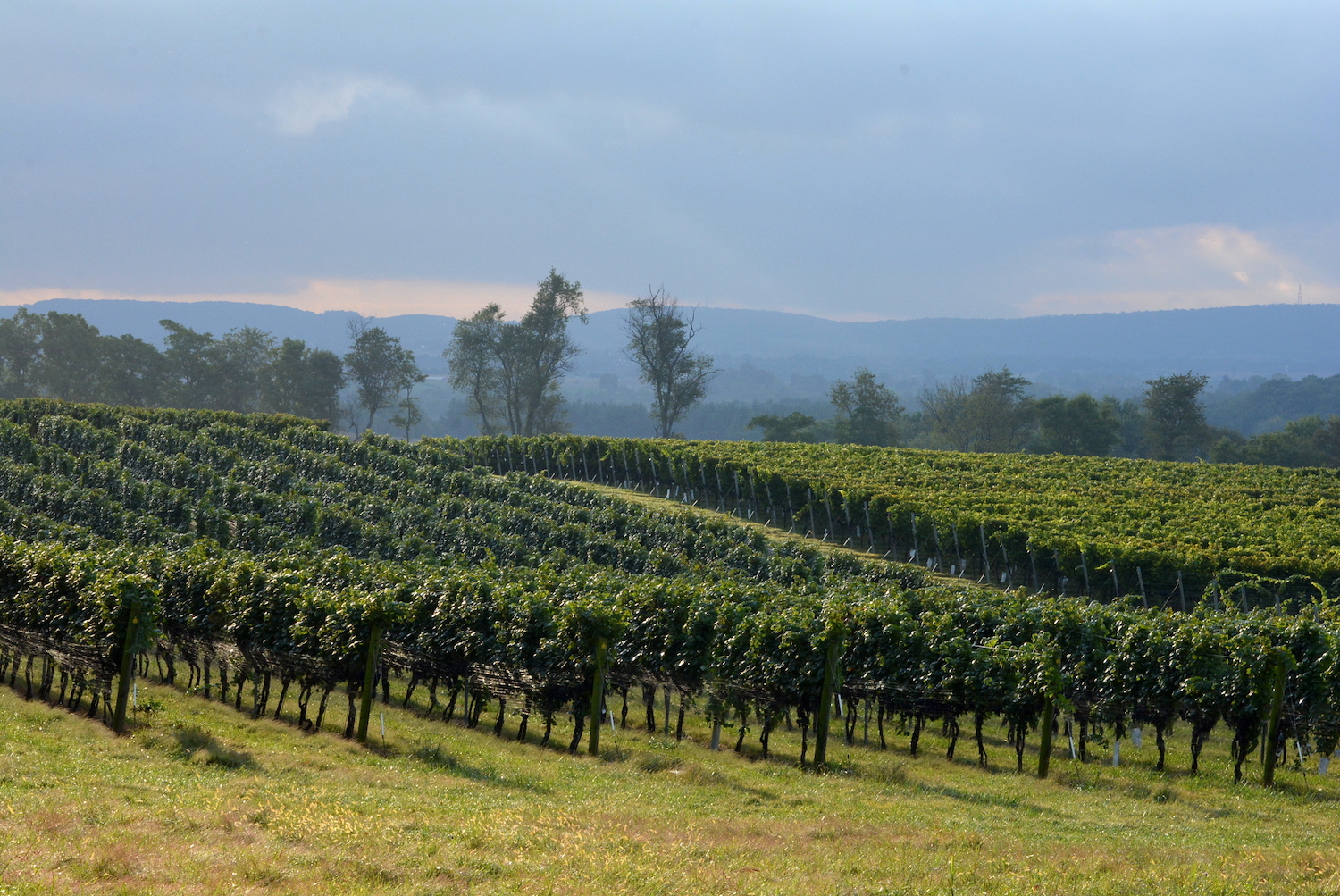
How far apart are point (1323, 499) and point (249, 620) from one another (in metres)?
38.4

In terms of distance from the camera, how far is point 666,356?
91938mm

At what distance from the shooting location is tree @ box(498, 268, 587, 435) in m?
96.1

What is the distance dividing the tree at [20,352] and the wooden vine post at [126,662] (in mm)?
100927

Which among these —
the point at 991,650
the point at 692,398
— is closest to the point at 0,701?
the point at 991,650

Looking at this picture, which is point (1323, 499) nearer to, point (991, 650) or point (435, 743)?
point (991, 650)

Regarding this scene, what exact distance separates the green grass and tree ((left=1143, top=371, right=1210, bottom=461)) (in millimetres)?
82732

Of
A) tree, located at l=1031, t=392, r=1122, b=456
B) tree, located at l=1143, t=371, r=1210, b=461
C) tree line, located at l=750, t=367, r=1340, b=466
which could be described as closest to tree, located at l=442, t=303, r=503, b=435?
tree line, located at l=750, t=367, r=1340, b=466

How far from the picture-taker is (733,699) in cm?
1644

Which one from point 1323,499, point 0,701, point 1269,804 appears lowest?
point 0,701

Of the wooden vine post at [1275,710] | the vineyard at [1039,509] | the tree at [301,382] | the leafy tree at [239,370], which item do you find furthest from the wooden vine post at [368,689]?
the leafy tree at [239,370]

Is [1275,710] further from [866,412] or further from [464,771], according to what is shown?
[866,412]

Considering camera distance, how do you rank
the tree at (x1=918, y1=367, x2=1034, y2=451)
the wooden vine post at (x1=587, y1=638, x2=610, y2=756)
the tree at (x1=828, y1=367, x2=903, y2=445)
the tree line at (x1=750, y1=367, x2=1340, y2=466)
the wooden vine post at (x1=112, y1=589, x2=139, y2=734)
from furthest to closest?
the tree at (x1=918, y1=367, x2=1034, y2=451) → the tree at (x1=828, y1=367, x2=903, y2=445) → the tree line at (x1=750, y1=367, x2=1340, y2=466) → the wooden vine post at (x1=587, y1=638, x2=610, y2=756) → the wooden vine post at (x1=112, y1=589, x2=139, y2=734)

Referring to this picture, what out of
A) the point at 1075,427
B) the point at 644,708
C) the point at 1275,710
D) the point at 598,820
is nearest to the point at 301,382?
the point at 1075,427

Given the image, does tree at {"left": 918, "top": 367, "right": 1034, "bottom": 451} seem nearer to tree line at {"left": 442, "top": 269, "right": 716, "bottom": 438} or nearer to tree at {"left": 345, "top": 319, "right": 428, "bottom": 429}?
tree line at {"left": 442, "top": 269, "right": 716, "bottom": 438}
